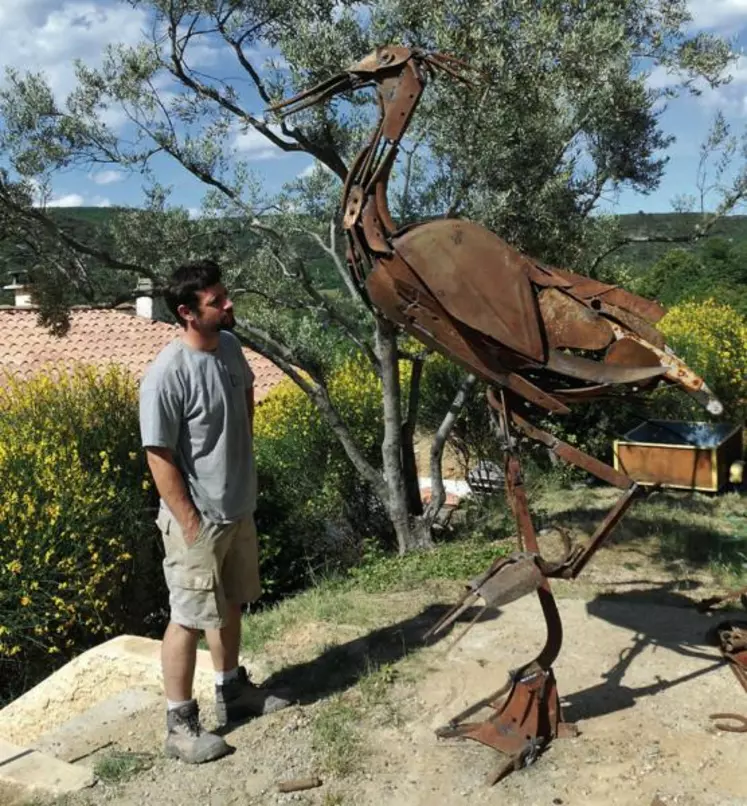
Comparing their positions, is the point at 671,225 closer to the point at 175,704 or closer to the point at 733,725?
the point at 733,725

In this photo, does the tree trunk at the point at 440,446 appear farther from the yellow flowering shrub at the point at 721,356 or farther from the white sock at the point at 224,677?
the yellow flowering shrub at the point at 721,356

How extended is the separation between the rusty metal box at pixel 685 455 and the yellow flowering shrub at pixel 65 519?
5096 millimetres

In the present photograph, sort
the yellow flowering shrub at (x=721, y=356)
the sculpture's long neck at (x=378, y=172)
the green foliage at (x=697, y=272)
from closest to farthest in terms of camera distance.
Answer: the sculpture's long neck at (x=378, y=172), the yellow flowering shrub at (x=721, y=356), the green foliage at (x=697, y=272)

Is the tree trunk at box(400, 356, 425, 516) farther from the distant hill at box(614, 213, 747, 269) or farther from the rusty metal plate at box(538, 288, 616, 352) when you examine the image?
the rusty metal plate at box(538, 288, 616, 352)

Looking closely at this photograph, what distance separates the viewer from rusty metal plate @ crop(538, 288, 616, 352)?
11.2ft

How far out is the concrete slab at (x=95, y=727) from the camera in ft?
13.3

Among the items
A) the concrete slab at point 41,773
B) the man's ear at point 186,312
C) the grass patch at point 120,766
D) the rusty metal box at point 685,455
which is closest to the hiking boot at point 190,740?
the grass patch at point 120,766

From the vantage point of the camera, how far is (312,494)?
27.2ft

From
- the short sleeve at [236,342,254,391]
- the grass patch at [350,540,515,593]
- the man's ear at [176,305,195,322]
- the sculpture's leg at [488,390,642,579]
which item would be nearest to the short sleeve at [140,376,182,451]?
the man's ear at [176,305,195,322]

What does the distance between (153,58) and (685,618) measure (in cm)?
565

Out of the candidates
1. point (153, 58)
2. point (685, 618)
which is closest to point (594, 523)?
point (685, 618)

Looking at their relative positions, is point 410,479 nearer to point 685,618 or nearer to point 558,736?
point 685,618

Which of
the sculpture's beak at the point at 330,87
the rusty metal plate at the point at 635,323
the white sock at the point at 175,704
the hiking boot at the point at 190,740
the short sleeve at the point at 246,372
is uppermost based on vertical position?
the sculpture's beak at the point at 330,87

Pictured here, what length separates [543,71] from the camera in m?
5.59
